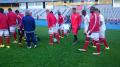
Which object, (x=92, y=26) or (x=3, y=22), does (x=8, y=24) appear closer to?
(x=3, y=22)

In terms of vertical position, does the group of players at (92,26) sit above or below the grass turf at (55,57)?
above

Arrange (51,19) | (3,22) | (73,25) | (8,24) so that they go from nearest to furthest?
(3,22)
(8,24)
(51,19)
(73,25)

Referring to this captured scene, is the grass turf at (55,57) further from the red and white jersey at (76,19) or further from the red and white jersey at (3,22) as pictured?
the red and white jersey at (76,19)

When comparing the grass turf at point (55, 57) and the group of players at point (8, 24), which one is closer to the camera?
the grass turf at point (55, 57)

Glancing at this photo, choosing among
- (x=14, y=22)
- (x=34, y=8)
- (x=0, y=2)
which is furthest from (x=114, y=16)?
(x=14, y=22)

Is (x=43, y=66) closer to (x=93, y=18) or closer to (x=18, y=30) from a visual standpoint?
(x=93, y=18)

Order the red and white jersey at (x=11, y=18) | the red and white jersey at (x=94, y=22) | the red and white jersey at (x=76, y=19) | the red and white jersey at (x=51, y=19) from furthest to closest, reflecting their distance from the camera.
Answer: the red and white jersey at (x=11, y=18)
the red and white jersey at (x=51, y=19)
the red and white jersey at (x=76, y=19)
the red and white jersey at (x=94, y=22)

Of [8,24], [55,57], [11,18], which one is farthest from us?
[11,18]

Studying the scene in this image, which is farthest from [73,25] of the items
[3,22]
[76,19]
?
[3,22]

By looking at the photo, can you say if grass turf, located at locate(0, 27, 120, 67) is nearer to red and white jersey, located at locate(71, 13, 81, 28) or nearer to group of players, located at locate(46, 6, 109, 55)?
group of players, located at locate(46, 6, 109, 55)

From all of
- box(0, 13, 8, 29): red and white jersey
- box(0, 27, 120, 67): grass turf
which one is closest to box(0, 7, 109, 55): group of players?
box(0, 13, 8, 29): red and white jersey

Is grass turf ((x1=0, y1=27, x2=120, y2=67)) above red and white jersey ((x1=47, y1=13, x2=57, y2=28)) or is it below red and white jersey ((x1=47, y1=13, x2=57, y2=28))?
below

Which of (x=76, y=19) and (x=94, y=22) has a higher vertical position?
(x=76, y=19)

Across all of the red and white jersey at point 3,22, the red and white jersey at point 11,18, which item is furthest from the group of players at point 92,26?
the red and white jersey at point 3,22
